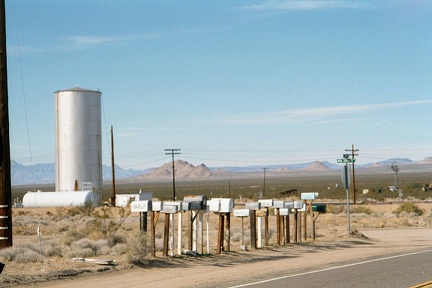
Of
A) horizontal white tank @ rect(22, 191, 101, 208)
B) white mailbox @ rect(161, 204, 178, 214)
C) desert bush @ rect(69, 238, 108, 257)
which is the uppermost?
white mailbox @ rect(161, 204, 178, 214)

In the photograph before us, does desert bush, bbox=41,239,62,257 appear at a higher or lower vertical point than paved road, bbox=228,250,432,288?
higher

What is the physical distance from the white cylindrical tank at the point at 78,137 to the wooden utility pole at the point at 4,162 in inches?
1521

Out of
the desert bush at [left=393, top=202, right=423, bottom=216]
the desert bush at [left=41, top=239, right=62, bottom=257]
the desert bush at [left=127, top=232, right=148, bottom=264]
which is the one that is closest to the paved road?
the desert bush at [left=127, top=232, right=148, bottom=264]

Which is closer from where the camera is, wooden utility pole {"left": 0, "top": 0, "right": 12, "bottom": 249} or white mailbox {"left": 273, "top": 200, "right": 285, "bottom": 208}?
wooden utility pole {"left": 0, "top": 0, "right": 12, "bottom": 249}

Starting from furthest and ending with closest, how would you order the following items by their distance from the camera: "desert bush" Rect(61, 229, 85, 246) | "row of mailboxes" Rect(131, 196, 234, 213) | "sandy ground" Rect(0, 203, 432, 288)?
"desert bush" Rect(61, 229, 85, 246)
"row of mailboxes" Rect(131, 196, 234, 213)
"sandy ground" Rect(0, 203, 432, 288)

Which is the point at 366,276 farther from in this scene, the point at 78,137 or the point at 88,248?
the point at 78,137

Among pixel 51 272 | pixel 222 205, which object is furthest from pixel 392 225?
pixel 51 272

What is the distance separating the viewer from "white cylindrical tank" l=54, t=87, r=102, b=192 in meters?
56.8

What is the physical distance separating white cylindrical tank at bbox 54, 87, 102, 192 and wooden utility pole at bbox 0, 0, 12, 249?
1521 inches

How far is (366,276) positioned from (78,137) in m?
43.8

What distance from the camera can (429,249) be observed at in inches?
870

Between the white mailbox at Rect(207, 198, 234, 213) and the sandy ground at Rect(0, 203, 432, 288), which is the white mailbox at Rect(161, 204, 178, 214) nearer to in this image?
the sandy ground at Rect(0, 203, 432, 288)

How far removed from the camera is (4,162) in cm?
1808

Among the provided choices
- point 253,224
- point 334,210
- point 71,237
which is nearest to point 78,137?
point 334,210
